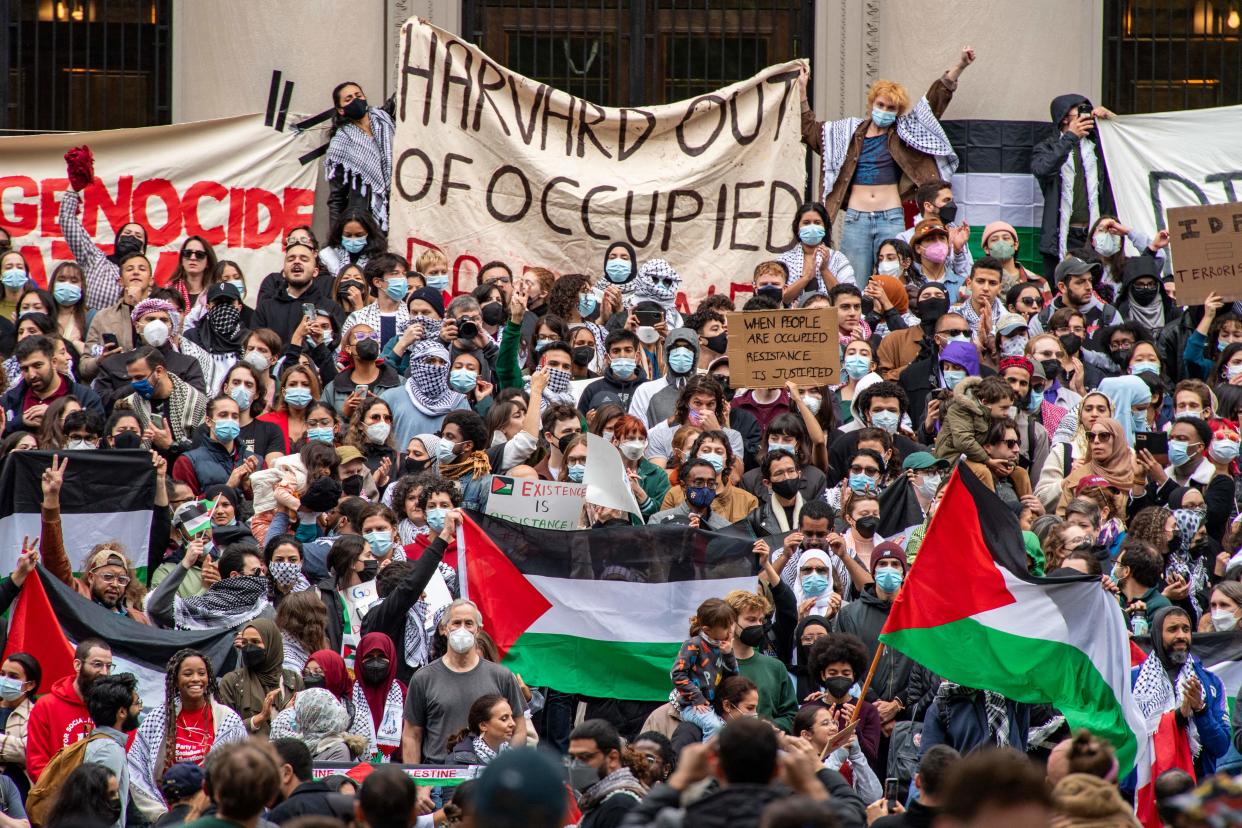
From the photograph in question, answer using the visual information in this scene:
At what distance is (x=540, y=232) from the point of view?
60.1 ft

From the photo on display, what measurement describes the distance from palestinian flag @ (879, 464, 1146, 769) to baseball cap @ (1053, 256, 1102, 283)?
19.3ft

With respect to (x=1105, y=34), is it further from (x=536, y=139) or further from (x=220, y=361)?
(x=220, y=361)

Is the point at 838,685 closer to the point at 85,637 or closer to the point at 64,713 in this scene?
the point at 64,713

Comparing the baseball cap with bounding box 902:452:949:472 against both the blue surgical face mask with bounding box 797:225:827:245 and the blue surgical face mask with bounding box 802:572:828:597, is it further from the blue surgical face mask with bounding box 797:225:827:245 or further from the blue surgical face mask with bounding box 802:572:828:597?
the blue surgical face mask with bounding box 797:225:827:245

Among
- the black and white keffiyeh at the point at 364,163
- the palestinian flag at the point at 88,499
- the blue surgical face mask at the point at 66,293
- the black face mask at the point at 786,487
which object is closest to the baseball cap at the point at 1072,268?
the black face mask at the point at 786,487

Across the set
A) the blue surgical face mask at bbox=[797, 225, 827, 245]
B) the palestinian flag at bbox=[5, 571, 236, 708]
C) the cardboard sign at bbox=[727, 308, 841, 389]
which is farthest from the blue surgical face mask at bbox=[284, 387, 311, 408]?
the blue surgical face mask at bbox=[797, 225, 827, 245]

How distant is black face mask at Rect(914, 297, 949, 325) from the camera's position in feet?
53.3

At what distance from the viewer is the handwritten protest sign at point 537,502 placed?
505 inches

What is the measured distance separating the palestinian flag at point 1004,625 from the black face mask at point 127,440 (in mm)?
4780

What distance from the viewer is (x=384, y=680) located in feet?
37.9

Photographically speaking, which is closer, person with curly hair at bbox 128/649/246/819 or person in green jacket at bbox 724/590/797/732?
person with curly hair at bbox 128/649/246/819

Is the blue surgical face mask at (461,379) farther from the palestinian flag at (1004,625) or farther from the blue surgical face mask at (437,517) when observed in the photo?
the palestinian flag at (1004,625)

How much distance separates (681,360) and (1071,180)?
5362 mm

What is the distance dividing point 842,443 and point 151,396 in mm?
4054
